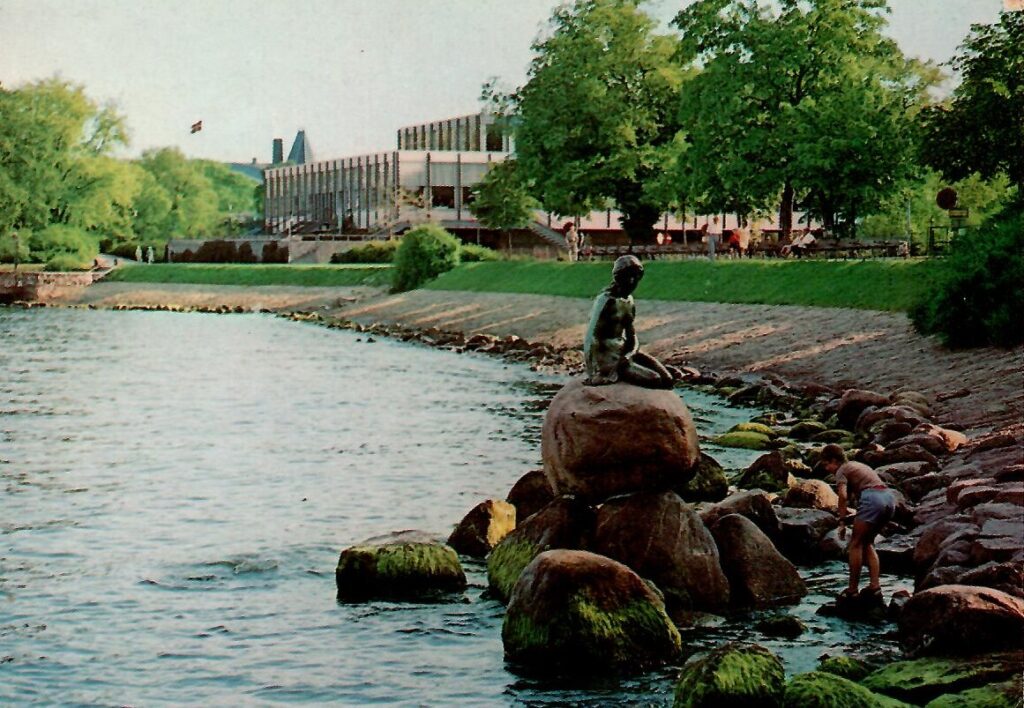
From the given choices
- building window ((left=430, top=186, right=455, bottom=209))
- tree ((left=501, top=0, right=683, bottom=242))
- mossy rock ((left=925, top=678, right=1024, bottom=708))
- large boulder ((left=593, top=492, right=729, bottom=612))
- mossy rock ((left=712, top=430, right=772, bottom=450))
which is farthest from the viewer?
building window ((left=430, top=186, right=455, bottom=209))

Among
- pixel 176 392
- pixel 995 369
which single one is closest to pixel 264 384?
pixel 176 392

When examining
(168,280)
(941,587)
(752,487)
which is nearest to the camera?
(941,587)

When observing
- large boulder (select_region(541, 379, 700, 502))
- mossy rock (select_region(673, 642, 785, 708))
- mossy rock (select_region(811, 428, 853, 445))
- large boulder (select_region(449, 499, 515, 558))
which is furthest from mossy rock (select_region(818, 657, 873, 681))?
mossy rock (select_region(811, 428, 853, 445))

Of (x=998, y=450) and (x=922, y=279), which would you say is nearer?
(x=998, y=450)

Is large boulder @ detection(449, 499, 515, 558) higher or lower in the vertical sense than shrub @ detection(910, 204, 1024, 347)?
lower

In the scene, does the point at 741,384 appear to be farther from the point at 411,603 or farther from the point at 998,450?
the point at 411,603

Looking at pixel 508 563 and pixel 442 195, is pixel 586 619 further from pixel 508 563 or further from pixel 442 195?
pixel 442 195

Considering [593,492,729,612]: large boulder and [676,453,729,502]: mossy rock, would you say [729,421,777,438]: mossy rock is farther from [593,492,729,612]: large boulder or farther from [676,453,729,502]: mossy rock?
[593,492,729,612]: large boulder

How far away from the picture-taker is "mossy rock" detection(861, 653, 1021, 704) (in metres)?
12.0

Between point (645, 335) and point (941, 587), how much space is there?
3504 cm

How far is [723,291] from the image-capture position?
5144cm

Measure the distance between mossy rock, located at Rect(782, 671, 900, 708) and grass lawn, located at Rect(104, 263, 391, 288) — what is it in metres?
73.2

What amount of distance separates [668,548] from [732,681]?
11.7 ft

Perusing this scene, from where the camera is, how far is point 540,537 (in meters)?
15.9
